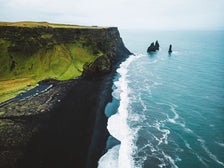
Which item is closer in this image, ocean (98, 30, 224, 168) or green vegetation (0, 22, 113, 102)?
ocean (98, 30, 224, 168)

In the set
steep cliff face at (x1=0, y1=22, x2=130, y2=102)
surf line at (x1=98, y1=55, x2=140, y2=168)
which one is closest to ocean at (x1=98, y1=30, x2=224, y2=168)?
surf line at (x1=98, y1=55, x2=140, y2=168)

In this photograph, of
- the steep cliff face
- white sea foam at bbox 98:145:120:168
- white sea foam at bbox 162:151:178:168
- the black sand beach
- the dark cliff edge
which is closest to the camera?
white sea foam at bbox 162:151:178:168

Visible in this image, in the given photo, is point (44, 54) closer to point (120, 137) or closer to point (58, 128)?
point (58, 128)

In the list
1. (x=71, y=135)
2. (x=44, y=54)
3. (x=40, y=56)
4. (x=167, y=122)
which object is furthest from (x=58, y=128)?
(x=44, y=54)

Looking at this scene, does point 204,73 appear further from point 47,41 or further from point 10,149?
point 10,149

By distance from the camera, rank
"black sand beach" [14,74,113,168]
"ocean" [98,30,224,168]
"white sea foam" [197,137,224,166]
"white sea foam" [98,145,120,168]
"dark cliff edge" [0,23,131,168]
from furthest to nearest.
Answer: "dark cliff edge" [0,23,131,168], "ocean" [98,30,224,168], "white sea foam" [197,137,224,166], "black sand beach" [14,74,113,168], "white sea foam" [98,145,120,168]

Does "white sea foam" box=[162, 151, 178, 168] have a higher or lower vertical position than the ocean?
higher

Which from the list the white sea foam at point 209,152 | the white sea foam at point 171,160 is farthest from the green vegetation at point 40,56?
the white sea foam at point 209,152

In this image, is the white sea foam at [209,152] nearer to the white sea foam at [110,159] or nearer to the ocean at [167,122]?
the ocean at [167,122]

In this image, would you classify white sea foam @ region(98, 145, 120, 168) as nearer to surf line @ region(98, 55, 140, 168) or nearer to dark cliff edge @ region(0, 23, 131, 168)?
surf line @ region(98, 55, 140, 168)
